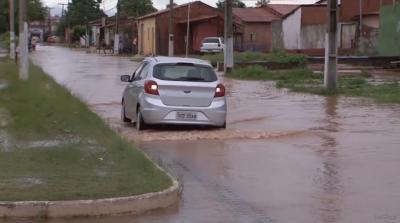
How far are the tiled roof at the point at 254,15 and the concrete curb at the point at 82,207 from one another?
59.8m

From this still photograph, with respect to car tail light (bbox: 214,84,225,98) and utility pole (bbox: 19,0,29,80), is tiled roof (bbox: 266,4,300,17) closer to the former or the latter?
utility pole (bbox: 19,0,29,80)

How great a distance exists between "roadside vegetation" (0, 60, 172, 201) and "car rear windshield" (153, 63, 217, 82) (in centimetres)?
161

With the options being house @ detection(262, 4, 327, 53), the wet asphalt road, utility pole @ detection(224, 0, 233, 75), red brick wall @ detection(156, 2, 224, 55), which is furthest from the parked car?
the wet asphalt road

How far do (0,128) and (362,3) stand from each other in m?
49.4

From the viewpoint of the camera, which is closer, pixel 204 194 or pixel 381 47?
pixel 204 194

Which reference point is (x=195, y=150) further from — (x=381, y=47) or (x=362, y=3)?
(x=362, y=3)

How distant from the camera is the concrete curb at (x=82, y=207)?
7.74 meters

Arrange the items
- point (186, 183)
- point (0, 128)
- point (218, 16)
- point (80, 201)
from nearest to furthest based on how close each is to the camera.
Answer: point (80, 201) < point (186, 183) < point (0, 128) < point (218, 16)

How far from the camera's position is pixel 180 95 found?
15.0m

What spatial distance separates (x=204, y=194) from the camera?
30.5 ft

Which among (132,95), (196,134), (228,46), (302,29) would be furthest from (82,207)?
(302,29)

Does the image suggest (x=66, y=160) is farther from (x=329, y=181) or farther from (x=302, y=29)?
(x=302, y=29)

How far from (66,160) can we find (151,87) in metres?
4.94

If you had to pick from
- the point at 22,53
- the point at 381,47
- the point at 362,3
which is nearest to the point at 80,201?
the point at 22,53
